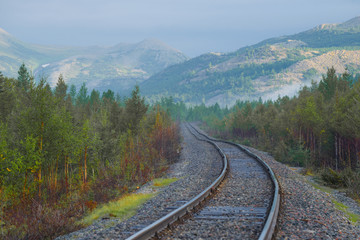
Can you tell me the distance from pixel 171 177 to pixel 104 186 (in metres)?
3.38

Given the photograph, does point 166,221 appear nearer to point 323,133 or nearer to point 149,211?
point 149,211

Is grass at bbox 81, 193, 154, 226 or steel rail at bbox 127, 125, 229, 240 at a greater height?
steel rail at bbox 127, 125, 229, 240

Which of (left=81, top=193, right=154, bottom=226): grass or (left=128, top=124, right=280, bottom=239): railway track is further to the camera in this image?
(left=81, top=193, right=154, bottom=226): grass

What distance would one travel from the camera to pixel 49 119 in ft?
45.8

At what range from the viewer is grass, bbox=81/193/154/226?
8891mm

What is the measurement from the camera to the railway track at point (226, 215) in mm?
6590

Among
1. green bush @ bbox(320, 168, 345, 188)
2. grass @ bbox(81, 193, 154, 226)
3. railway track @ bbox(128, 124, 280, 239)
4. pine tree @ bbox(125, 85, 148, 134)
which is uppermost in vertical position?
pine tree @ bbox(125, 85, 148, 134)

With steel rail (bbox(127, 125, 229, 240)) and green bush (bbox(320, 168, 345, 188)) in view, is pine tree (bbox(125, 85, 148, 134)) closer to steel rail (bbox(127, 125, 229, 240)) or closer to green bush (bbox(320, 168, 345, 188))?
green bush (bbox(320, 168, 345, 188))

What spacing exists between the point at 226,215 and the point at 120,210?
10.5 ft

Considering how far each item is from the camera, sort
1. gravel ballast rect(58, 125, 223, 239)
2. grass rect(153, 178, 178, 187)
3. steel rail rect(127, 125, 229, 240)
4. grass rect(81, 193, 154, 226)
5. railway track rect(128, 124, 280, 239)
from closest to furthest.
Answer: steel rail rect(127, 125, 229, 240) < railway track rect(128, 124, 280, 239) < gravel ballast rect(58, 125, 223, 239) < grass rect(81, 193, 154, 226) < grass rect(153, 178, 178, 187)

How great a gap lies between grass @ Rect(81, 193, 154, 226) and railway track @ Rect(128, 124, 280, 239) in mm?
1883

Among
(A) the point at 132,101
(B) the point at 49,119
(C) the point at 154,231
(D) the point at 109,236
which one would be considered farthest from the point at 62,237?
(A) the point at 132,101

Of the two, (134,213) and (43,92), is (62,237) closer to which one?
(134,213)

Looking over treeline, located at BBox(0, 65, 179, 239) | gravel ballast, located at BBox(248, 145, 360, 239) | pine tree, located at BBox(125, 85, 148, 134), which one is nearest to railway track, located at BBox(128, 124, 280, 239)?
gravel ballast, located at BBox(248, 145, 360, 239)
